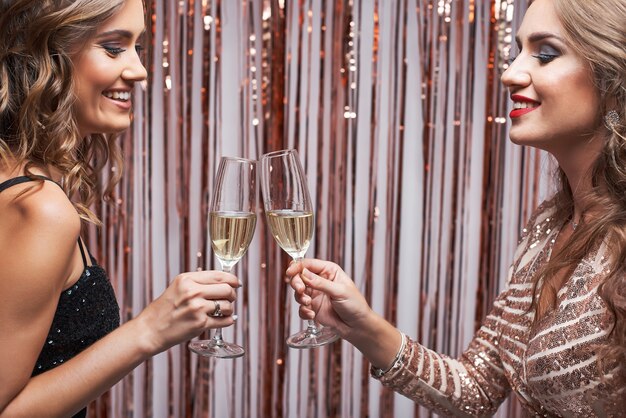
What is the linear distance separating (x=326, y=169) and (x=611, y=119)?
4.63 ft

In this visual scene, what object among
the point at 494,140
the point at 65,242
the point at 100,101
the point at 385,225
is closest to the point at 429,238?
the point at 385,225

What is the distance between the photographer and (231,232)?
4.77 ft

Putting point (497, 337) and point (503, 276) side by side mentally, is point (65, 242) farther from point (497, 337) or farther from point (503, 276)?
point (503, 276)

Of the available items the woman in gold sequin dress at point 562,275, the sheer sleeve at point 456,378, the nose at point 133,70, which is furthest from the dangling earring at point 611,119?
the nose at point 133,70

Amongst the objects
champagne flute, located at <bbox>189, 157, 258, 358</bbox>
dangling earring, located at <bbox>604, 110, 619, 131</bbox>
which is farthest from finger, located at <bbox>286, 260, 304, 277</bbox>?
dangling earring, located at <bbox>604, 110, 619, 131</bbox>

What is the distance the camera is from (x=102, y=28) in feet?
4.97

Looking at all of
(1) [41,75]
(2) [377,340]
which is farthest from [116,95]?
(2) [377,340]

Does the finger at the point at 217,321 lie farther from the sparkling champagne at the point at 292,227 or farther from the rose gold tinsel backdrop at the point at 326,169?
the rose gold tinsel backdrop at the point at 326,169

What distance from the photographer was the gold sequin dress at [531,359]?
1.44m

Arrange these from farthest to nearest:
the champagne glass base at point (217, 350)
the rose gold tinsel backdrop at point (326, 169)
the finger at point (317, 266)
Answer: the rose gold tinsel backdrop at point (326, 169)
the finger at point (317, 266)
the champagne glass base at point (217, 350)

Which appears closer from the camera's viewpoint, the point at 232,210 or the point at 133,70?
the point at 232,210

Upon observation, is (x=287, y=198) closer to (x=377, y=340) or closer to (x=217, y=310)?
(x=217, y=310)

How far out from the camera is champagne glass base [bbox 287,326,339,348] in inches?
60.7

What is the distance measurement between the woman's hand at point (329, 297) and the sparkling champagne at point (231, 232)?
13 cm
